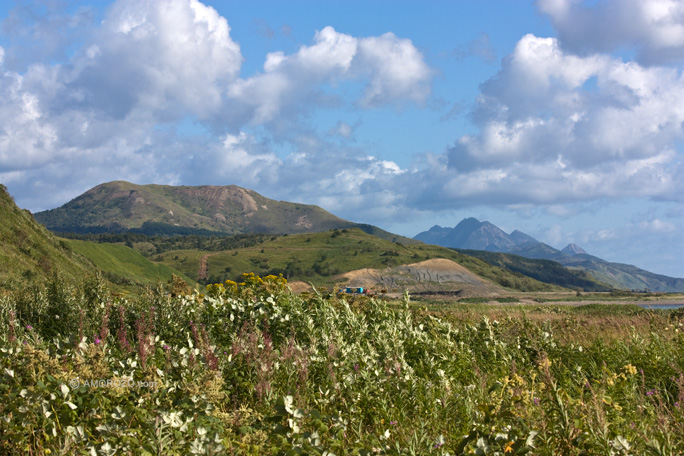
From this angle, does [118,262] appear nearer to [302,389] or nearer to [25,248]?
[25,248]

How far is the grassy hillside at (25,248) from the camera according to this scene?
45.3m

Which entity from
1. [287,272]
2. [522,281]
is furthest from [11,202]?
[522,281]

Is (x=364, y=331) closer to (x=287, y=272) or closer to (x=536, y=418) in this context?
(x=536, y=418)

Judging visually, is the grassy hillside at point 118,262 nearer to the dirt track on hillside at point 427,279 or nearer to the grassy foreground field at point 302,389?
the dirt track on hillside at point 427,279

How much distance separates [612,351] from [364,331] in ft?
17.3

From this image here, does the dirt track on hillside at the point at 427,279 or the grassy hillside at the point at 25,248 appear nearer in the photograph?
the grassy hillside at the point at 25,248

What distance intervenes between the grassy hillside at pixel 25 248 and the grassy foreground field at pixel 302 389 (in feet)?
125

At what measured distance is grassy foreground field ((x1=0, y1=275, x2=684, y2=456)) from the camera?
183 inches

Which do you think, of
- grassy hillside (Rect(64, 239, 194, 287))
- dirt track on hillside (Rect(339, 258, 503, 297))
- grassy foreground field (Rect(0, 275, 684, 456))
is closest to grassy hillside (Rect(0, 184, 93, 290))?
grassy hillside (Rect(64, 239, 194, 287))

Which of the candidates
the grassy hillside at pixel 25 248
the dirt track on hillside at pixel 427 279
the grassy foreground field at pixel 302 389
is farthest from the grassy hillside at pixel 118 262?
the grassy foreground field at pixel 302 389

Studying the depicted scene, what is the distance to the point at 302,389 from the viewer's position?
704cm

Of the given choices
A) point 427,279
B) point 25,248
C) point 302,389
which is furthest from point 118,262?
point 302,389

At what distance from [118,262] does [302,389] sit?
113276mm

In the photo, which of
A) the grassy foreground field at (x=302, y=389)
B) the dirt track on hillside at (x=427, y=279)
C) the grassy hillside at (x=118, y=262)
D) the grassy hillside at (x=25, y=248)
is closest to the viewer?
the grassy foreground field at (x=302, y=389)
